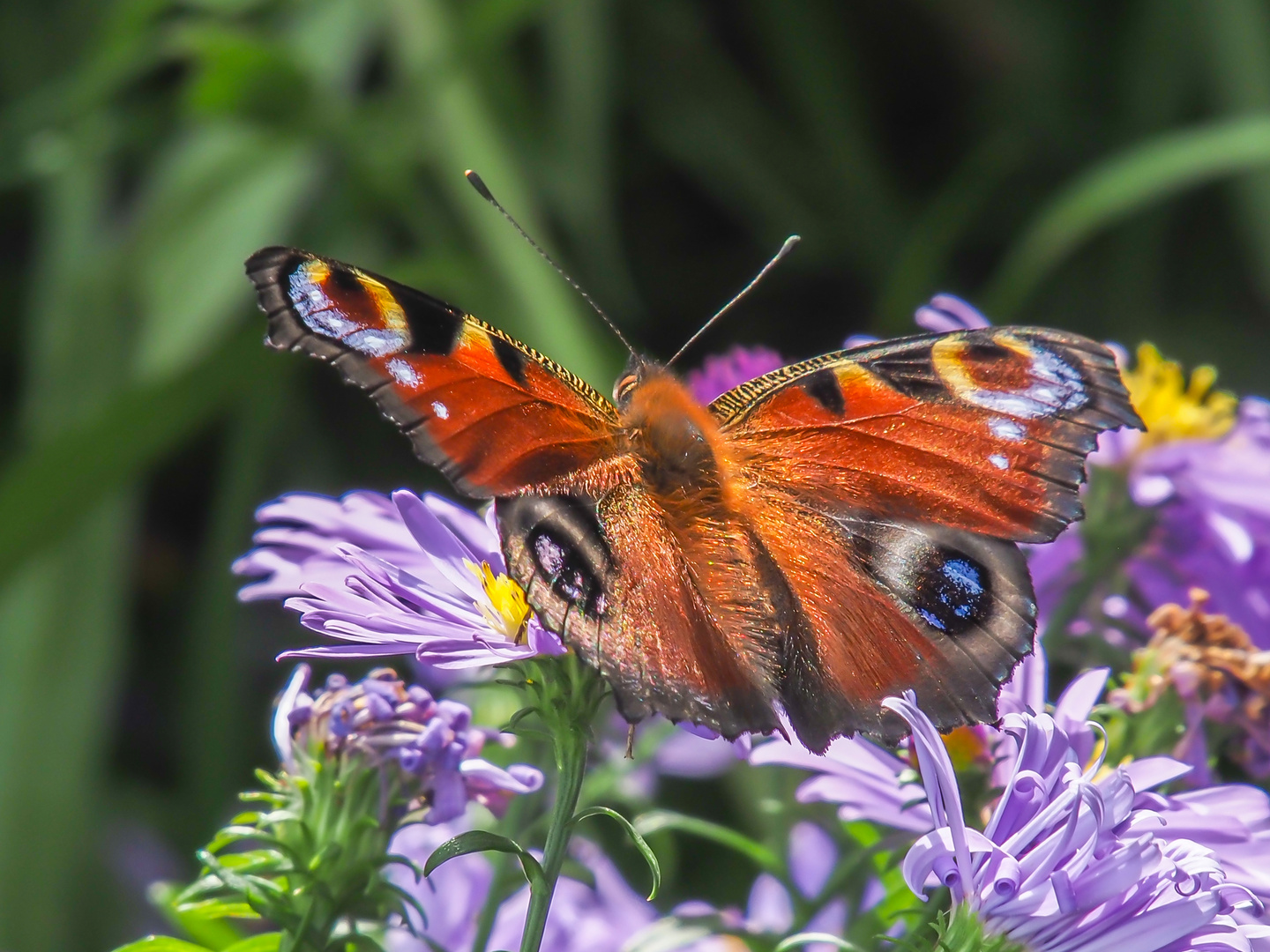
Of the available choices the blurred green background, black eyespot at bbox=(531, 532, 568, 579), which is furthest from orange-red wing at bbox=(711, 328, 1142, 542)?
the blurred green background

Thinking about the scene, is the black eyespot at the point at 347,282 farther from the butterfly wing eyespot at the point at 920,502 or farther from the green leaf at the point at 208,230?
the green leaf at the point at 208,230

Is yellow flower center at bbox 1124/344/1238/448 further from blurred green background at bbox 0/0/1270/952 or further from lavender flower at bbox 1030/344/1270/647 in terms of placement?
blurred green background at bbox 0/0/1270/952

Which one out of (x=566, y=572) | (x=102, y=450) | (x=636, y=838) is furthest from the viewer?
(x=102, y=450)

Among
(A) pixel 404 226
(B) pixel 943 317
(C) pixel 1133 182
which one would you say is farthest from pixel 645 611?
(A) pixel 404 226

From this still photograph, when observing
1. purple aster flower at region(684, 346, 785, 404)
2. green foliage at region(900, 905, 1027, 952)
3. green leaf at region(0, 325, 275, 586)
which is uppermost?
green leaf at region(0, 325, 275, 586)

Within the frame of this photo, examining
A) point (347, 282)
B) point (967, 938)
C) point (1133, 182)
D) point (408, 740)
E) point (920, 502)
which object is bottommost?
point (967, 938)

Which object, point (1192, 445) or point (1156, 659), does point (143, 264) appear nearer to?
point (1192, 445)

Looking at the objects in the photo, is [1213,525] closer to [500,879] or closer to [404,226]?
[500,879]
